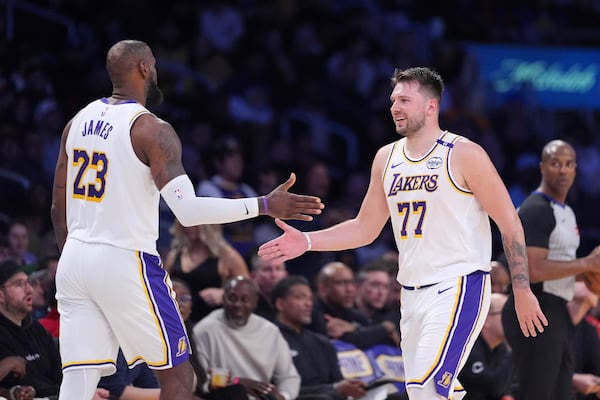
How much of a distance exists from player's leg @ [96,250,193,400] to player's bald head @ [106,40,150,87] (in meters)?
0.97

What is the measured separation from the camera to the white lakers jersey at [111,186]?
575 centimetres

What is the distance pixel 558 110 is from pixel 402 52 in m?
3.23

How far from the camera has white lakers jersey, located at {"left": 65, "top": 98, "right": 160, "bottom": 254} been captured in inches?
227

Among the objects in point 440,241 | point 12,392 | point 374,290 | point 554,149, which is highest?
point 554,149

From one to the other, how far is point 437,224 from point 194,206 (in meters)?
1.32

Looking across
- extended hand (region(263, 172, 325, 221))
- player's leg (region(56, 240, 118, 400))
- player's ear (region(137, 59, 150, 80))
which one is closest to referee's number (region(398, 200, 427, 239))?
extended hand (region(263, 172, 325, 221))

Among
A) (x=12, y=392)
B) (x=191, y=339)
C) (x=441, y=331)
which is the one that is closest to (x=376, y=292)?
(x=191, y=339)

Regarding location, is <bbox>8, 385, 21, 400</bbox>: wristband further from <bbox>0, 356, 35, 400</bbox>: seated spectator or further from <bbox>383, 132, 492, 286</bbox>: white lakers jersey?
<bbox>383, 132, 492, 286</bbox>: white lakers jersey

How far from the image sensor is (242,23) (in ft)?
53.1

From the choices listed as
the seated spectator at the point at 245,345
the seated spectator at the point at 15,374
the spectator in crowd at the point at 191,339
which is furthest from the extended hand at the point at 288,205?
the seated spectator at the point at 245,345

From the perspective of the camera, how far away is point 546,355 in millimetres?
7488

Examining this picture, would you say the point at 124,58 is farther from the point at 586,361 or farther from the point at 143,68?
the point at 586,361

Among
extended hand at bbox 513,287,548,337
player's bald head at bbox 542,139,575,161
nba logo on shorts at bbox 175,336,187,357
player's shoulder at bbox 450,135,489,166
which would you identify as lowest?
nba logo on shorts at bbox 175,336,187,357

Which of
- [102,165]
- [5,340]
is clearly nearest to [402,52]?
[5,340]
